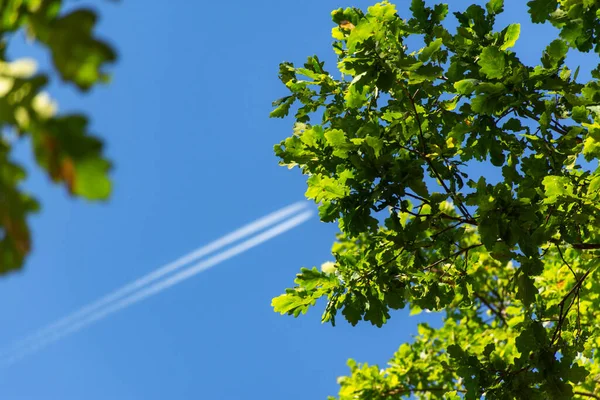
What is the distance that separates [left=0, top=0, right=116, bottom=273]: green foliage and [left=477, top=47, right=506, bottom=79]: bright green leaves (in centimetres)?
402

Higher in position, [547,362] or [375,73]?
[375,73]

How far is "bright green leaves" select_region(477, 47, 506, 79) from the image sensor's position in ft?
15.0

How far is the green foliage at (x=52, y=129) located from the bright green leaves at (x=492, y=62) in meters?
4.02

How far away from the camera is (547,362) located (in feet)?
15.6

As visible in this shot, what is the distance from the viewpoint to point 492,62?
15.1 ft

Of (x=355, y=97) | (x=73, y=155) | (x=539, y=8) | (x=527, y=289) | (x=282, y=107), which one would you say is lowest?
(x=73, y=155)

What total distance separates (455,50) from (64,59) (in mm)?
4566

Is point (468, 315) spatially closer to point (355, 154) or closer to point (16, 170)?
point (355, 154)

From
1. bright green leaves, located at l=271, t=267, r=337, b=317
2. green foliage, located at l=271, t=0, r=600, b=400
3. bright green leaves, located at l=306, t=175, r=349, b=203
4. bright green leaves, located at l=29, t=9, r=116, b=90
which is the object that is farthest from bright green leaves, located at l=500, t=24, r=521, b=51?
bright green leaves, located at l=29, t=9, r=116, b=90

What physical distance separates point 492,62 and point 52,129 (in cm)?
419

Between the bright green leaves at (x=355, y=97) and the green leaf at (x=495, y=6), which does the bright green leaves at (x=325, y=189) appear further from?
the green leaf at (x=495, y=6)

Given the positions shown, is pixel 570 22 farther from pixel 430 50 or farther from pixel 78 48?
pixel 78 48

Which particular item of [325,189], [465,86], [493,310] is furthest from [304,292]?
[493,310]

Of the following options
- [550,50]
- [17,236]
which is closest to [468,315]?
[550,50]
